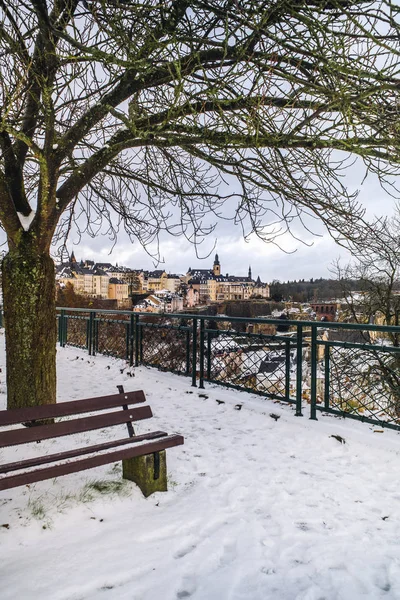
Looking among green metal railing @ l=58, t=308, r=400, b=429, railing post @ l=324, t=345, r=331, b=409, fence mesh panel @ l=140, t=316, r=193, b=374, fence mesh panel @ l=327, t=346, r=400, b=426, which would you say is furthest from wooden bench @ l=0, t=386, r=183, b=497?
fence mesh panel @ l=140, t=316, r=193, b=374

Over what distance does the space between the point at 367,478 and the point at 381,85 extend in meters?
3.35

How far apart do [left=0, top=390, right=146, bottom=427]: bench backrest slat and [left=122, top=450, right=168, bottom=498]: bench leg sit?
0.47 metres

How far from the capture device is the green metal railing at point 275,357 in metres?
4.98

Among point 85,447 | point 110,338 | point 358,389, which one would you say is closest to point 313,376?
point 358,389

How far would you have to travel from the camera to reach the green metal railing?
4.98 m

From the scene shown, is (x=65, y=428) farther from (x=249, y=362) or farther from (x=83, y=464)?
(x=249, y=362)

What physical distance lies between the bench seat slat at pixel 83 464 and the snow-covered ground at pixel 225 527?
0.38 meters

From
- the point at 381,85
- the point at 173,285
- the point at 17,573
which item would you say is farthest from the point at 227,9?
the point at 173,285

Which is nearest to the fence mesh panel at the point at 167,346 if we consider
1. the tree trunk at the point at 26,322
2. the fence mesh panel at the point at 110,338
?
the fence mesh panel at the point at 110,338

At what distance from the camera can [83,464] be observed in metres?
2.60

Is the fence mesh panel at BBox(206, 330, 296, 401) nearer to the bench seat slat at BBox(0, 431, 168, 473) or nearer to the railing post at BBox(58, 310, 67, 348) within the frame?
the bench seat slat at BBox(0, 431, 168, 473)

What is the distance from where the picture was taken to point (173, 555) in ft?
7.59

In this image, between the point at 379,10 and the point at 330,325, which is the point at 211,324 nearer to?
the point at 330,325

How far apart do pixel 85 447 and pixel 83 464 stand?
268mm
